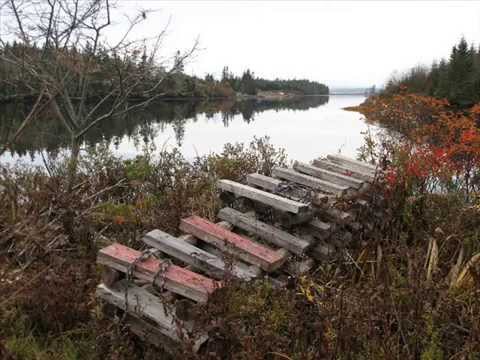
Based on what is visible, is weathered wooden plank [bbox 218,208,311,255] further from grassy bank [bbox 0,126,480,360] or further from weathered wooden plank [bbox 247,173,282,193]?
weathered wooden plank [bbox 247,173,282,193]

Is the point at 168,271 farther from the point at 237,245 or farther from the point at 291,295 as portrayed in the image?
the point at 291,295

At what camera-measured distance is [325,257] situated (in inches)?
136

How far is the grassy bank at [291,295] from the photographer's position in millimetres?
2299

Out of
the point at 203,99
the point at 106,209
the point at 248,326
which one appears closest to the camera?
the point at 248,326

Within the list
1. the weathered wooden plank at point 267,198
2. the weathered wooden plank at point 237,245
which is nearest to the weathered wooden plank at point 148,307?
the weathered wooden plank at point 237,245

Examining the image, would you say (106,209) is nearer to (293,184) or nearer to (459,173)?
(293,184)

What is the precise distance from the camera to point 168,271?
2.59 metres

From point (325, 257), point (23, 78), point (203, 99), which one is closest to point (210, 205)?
point (325, 257)

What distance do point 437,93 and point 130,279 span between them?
39.9m

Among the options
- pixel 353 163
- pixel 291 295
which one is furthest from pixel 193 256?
pixel 353 163

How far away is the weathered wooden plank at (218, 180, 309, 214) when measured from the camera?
10.3 ft

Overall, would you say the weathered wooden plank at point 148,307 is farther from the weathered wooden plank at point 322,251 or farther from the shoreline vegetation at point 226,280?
the weathered wooden plank at point 322,251

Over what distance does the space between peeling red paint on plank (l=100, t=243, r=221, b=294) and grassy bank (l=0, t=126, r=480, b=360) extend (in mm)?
149

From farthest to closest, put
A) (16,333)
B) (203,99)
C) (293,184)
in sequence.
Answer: (203,99) → (293,184) → (16,333)
